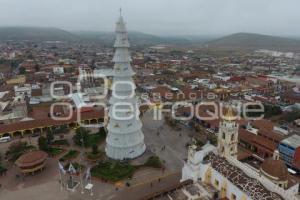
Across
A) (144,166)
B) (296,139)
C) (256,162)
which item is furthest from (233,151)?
(296,139)

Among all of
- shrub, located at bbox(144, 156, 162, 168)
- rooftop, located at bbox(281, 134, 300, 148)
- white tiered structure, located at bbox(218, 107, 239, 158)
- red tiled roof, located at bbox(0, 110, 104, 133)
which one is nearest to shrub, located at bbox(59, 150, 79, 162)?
red tiled roof, located at bbox(0, 110, 104, 133)

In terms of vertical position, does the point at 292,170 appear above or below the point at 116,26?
below

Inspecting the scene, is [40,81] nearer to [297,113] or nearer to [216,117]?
[216,117]

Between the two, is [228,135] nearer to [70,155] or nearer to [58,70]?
[70,155]

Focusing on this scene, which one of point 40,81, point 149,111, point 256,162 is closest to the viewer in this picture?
point 256,162

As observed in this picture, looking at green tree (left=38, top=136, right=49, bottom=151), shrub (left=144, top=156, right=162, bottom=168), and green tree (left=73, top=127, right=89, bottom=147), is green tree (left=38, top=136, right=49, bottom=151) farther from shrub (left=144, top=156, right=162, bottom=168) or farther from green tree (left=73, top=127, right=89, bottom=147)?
shrub (left=144, top=156, right=162, bottom=168)

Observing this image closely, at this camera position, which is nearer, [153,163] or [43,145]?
[153,163]

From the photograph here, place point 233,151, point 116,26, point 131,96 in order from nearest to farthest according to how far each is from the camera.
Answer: point 233,151, point 116,26, point 131,96

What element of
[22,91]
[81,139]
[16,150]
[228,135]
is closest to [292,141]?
[228,135]
